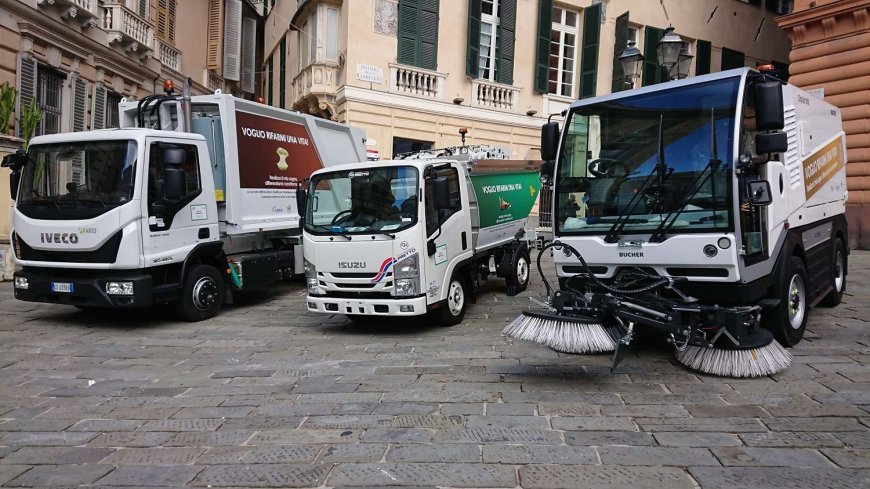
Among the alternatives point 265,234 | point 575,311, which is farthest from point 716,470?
point 265,234

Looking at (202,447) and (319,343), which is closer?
(202,447)

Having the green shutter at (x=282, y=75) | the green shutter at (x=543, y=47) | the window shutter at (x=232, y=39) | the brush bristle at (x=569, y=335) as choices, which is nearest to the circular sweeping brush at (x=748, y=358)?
the brush bristle at (x=569, y=335)

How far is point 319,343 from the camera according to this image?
732 cm

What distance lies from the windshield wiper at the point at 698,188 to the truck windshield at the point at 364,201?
9.18 feet

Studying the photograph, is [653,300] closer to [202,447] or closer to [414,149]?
[202,447]

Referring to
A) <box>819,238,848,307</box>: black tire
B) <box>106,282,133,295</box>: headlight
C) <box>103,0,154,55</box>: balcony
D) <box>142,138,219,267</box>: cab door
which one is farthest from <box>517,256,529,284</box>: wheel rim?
<box>103,0,154,55</box>: balcony

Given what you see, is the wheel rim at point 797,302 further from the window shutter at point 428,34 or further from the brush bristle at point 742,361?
the window shutter at point 428,34

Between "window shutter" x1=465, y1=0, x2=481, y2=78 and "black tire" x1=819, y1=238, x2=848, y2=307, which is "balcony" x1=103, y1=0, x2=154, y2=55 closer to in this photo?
"window shutter" x1=465, y1=0, x2=481, y2=78

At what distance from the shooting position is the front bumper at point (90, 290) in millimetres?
7539

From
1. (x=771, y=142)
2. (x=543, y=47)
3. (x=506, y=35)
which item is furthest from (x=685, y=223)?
(x=543, y=47)

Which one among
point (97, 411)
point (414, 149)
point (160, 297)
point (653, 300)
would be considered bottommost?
point (97, 411)

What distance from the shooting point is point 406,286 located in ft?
23.7

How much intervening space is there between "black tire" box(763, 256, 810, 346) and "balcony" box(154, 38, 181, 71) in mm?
17143

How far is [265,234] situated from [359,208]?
3.33 meters
